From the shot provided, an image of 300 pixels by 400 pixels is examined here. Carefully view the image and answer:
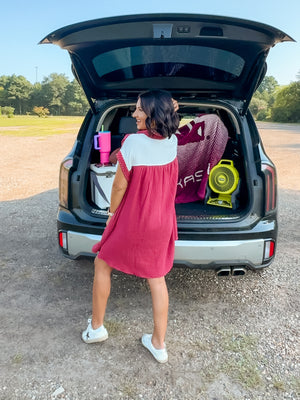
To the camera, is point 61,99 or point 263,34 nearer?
point 263,34

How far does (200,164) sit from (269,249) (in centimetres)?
143

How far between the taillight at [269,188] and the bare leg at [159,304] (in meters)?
1.06

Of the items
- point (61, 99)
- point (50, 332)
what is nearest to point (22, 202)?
point (50, 332)

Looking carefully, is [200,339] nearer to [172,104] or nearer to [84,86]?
[172,104]

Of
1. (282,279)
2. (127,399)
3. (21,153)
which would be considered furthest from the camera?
(21,153)

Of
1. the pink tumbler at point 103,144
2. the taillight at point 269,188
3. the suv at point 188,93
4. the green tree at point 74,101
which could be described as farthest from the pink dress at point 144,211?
the green tree at point 74,101

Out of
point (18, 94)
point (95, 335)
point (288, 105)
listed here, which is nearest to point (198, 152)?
point (95, 335)

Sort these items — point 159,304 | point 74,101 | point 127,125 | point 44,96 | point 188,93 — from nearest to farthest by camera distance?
point 159,304, point 188,93, point 127,125, point 74,101, point 44,96

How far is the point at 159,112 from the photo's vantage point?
2006mm

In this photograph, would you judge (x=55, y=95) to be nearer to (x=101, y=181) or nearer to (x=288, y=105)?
(x=288, y=105)

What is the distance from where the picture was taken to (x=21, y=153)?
1250 cm

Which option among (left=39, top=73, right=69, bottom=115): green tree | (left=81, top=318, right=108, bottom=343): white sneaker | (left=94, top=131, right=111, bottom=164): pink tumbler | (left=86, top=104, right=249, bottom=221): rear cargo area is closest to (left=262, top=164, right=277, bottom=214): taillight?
(left=86, top=104, right=249, bottom=221): rear cargo area

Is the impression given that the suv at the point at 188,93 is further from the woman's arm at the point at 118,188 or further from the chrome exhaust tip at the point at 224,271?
the woman's arm at the point at 118,188

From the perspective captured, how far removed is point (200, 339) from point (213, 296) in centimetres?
64
